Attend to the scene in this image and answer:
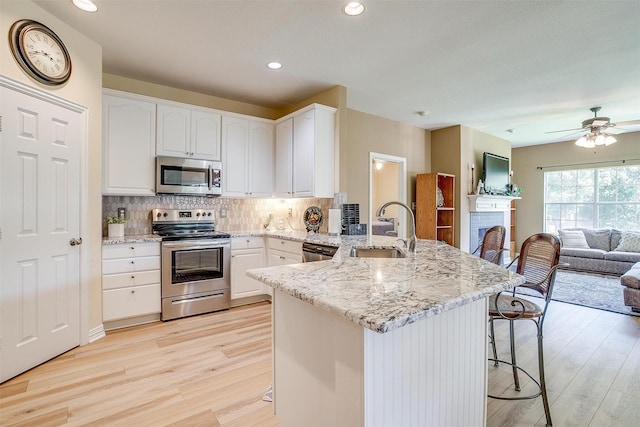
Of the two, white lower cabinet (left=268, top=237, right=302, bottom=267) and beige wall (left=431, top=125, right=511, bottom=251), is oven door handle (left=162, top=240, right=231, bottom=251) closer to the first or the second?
white lower cabinet (left=268, top=237, right=302, bottom=267)

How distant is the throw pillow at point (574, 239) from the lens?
6242mm

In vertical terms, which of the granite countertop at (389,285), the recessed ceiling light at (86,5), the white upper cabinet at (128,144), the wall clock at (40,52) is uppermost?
the recessed ceiling light at (86,5)

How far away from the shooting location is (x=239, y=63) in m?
3.23

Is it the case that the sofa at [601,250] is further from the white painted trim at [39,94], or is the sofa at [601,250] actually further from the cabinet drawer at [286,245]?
the white painted trim at [39,94]

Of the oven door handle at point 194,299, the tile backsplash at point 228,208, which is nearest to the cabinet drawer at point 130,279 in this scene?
the oven door handle at point 194,299

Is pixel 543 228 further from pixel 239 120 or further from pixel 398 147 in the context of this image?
pixel 239 120

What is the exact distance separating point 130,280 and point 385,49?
3390 mm

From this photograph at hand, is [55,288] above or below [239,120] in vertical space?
below

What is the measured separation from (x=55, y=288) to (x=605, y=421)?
13.0 ft

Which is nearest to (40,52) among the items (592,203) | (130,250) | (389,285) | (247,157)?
(130,250)

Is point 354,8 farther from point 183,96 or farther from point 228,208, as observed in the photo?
point 228,208

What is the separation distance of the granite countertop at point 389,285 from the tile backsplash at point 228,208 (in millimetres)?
2366

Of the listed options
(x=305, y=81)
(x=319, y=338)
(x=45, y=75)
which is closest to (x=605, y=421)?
(x=319, y=338)

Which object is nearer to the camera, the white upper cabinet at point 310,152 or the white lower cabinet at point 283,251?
the white lower cabinet at point 283,251
